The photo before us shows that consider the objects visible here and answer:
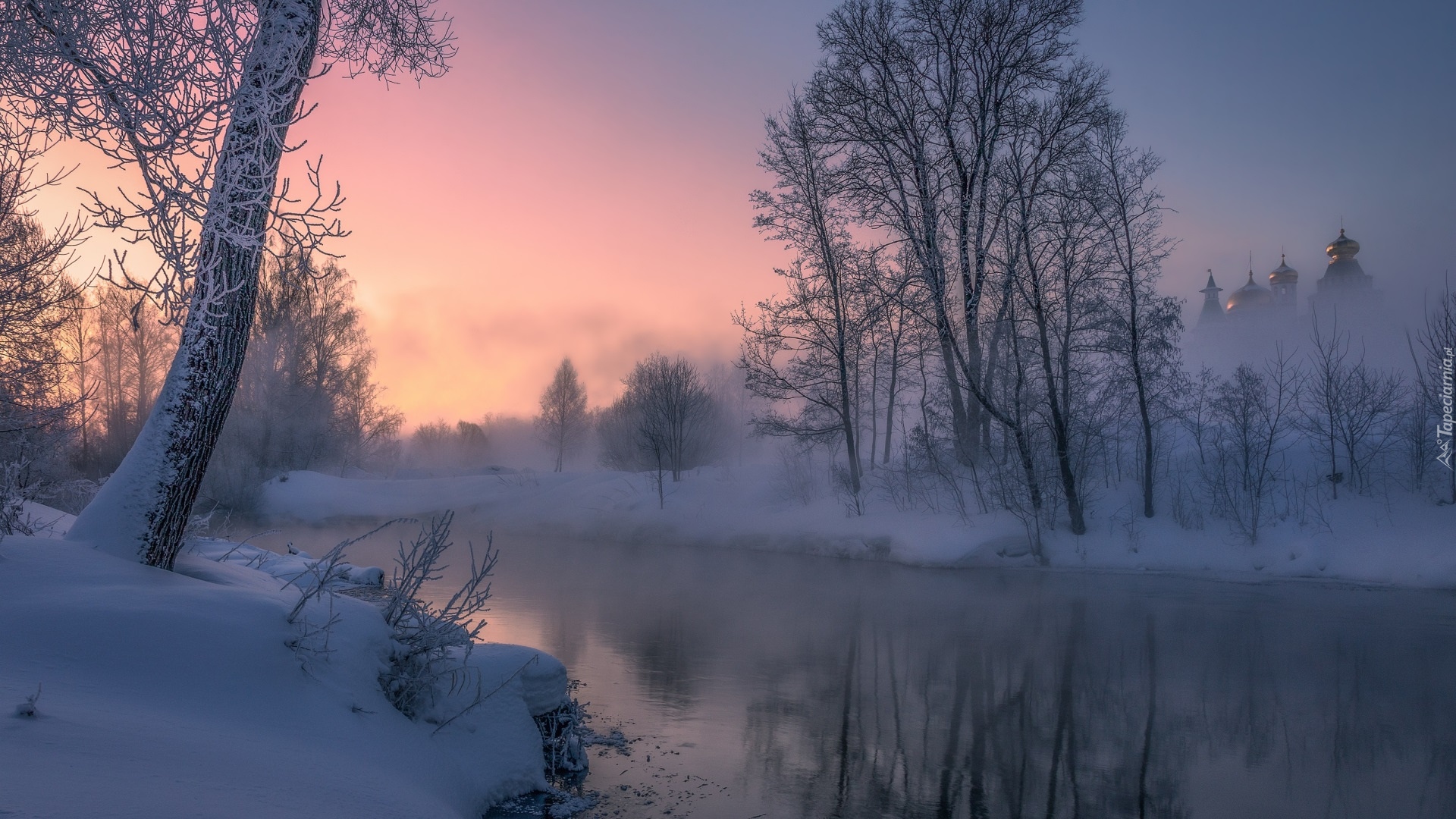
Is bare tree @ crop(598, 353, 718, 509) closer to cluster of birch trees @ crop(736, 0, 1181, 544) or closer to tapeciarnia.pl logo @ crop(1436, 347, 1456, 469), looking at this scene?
cluster of birch trees @ crop(736, 0, 1181, 544)

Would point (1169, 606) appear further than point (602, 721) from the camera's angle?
Yes

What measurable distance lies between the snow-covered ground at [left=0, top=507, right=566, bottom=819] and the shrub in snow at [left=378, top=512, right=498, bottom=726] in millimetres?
97

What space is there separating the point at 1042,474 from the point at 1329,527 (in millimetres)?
5245

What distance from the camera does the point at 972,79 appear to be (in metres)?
16.9

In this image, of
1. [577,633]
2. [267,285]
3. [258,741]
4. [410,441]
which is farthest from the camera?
[410,441]

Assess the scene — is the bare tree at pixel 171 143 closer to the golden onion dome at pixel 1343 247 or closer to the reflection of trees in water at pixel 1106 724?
the reflection of trees in water at pixel 1106 724

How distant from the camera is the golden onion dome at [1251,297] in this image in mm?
100188

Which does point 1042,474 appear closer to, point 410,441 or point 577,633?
point 577,633

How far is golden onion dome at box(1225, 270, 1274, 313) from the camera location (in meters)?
100

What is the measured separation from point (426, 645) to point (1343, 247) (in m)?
108

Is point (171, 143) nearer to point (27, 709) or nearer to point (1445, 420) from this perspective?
point (27, 709)

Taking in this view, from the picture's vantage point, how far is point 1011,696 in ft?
26.9

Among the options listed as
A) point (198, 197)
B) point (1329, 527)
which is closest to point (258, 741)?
point (198, 197)

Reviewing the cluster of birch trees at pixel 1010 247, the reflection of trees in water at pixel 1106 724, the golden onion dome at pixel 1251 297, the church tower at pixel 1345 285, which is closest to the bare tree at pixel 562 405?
the cluster of birch trees at pixel 1010 247
